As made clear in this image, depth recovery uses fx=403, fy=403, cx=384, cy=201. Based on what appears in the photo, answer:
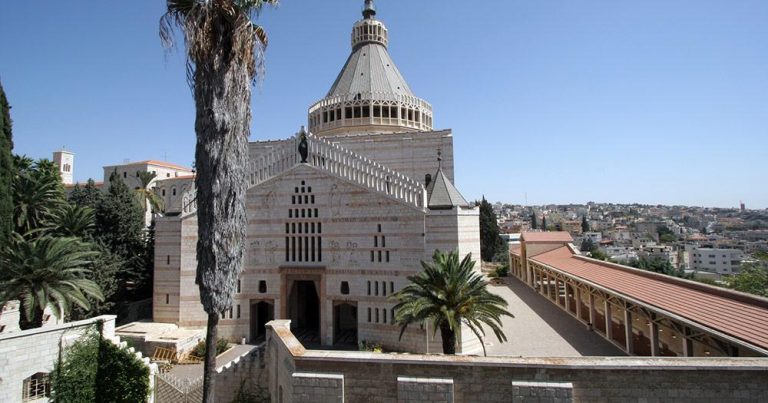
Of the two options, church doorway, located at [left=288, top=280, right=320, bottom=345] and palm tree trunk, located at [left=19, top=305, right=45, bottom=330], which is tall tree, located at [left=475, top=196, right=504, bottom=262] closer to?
church doorway, located at [left=288, top=280, right=320, bottom=345]

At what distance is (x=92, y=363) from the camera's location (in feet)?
51.5

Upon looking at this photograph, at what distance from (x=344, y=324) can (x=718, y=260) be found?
114m

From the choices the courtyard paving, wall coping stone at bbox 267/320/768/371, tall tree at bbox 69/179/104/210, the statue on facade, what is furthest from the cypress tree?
wall coping stone at bbox 267/320/768/371

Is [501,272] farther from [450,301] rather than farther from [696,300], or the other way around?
[450,301]

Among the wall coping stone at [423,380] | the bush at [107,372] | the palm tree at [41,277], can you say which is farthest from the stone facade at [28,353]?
the wall coping stone at [423,380]

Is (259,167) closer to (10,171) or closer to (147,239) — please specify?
(10,171)

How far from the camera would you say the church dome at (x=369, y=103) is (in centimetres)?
3134

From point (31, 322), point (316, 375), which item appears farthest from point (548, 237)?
point (31, 322)

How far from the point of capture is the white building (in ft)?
322

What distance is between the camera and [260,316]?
79.2ft

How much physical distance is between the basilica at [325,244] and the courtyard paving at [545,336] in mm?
2030

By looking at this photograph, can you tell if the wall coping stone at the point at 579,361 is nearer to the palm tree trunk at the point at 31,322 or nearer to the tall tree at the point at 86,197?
the palm tree trunk at the point at 31,322

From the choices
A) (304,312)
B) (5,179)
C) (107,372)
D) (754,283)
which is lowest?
(107,372)

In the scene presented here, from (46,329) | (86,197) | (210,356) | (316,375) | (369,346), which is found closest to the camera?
(316,375)
